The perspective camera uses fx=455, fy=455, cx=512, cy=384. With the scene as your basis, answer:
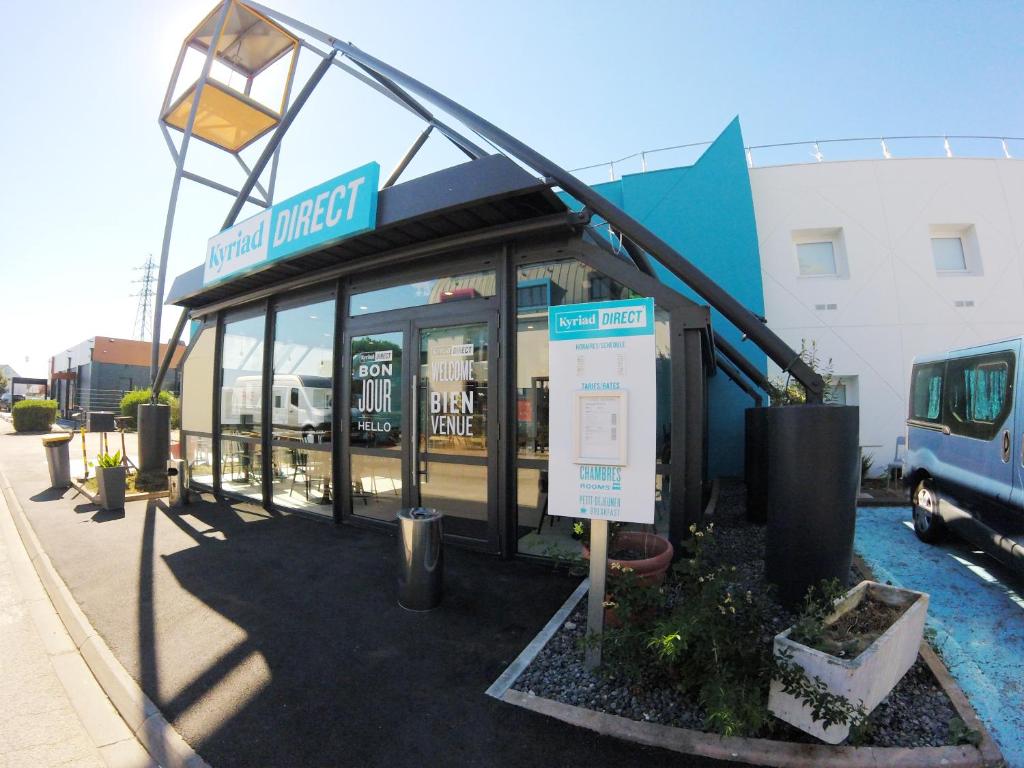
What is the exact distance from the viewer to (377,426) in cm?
606

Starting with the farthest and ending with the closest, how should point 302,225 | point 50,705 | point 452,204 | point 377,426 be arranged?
1. point 377,426
2. point 302,225
3. point 452,204
4. point 50,705

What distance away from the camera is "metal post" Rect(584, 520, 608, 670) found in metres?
2.94

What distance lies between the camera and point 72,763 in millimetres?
2420

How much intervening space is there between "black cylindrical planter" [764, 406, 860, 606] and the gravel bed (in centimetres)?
45

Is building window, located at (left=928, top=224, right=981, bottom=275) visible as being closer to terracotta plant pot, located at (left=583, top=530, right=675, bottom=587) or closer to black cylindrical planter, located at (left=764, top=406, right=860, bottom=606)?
black cylindrical planter, located at (left=764, top=406, right=860, bottom=606)

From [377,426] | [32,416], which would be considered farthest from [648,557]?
[32,416]

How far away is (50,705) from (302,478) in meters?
4.31

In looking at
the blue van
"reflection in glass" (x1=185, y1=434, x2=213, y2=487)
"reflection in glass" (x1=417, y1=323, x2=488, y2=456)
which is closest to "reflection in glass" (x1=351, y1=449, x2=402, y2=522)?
"reflection in glass" (x1=417, y1=323, x2=488, y2=456)

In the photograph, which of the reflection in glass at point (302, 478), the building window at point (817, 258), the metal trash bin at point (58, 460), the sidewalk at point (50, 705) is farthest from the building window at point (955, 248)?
the metal trash bin at point (58, 460)

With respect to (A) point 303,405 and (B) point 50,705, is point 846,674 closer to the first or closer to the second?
(B) point 50,705

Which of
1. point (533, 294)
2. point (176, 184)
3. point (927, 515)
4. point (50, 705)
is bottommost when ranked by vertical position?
point (50, 705)

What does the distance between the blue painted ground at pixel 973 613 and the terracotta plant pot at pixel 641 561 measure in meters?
1.90

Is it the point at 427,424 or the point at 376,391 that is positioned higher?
the point at 376,391

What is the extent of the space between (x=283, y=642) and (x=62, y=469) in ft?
30.5
